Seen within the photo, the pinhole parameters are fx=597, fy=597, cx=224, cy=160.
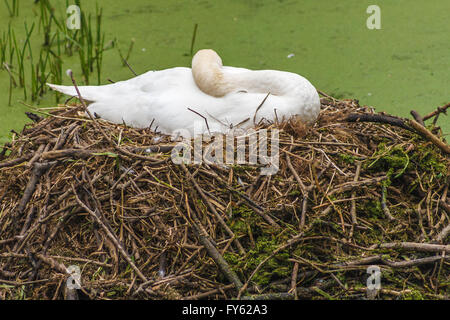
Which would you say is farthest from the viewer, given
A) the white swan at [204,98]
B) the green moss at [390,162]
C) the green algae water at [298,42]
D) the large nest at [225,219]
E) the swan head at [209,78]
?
the green algae water at [298,42]

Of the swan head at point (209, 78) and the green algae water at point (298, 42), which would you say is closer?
the swan head at point (209, 78)

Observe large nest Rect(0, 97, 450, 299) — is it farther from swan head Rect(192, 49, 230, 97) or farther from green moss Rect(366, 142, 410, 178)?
swan head Rect(192, 49, 230, 97)

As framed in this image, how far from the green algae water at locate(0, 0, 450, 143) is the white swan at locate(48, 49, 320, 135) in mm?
914

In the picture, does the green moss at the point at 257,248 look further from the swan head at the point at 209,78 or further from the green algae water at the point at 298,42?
the green algae water at the point at 298,42

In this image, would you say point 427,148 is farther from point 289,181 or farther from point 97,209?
point 97,209

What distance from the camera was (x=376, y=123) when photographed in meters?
2.70

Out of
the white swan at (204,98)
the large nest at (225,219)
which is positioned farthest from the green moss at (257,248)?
the white swan at (204,98)

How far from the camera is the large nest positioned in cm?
207

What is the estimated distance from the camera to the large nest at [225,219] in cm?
207

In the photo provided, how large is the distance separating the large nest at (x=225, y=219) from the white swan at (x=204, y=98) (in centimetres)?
11

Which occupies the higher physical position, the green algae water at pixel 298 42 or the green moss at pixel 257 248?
the green algae water at pixel 298 42

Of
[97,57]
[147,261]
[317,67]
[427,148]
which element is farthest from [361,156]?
[97,57]

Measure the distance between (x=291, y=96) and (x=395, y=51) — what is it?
156 cm

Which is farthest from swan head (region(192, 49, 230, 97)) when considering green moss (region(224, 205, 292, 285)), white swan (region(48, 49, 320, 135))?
green moss (region(224, 205, 292, 285))
